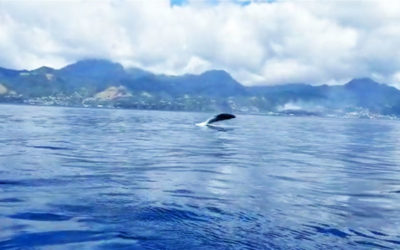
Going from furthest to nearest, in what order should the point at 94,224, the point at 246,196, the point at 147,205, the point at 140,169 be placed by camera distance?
the point at 140,169, the point at 246,196, the point at 147,205, the point at 94,224

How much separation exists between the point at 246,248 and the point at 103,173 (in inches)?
447

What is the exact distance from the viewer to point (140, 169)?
841 inches

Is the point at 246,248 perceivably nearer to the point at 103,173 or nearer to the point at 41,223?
the point at 41,223

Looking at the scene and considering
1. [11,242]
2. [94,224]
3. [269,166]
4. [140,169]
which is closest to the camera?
[11,242]

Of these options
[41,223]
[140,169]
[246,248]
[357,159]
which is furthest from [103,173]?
[357,159]

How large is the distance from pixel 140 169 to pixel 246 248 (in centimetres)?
1246

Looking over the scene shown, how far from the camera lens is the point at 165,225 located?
11320 mm

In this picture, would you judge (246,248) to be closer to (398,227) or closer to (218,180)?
(398,227)

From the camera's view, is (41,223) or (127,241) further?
(41,223)

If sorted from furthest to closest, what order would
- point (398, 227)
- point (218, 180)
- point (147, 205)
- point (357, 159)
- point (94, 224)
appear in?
point (357, 159) → point (218, 180) → point (147, 205) → point (398, 227) → point (94, 224)

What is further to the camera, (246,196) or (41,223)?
(246,196)

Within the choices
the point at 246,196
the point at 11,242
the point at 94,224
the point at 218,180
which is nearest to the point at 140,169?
the point at 218,180

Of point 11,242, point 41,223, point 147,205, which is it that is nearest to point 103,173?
point 147,205

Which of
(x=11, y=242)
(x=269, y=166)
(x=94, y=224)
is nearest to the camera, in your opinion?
(x=11, y=242)
